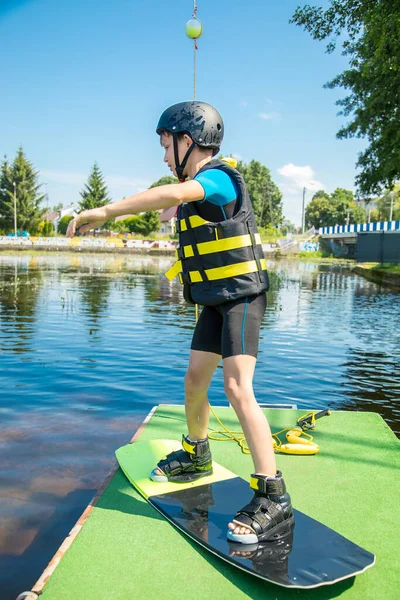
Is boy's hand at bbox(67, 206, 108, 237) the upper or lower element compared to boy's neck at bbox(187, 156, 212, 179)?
lower

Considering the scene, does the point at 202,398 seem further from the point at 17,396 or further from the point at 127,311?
the point at 127,311

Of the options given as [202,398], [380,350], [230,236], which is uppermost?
[230,236]

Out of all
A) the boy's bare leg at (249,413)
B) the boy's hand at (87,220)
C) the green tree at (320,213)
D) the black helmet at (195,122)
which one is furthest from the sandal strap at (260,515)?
the green tree at (320,213)

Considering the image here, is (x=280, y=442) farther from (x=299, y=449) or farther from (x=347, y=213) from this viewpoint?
(x=347, y=213)

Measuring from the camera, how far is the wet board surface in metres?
2.39

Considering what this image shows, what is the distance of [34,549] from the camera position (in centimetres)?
330

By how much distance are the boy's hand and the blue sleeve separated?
0.55 metres

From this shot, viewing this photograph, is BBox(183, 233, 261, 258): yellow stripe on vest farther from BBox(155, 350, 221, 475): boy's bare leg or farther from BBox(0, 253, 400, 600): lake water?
BBox(0, 253, 400, 600): lake water

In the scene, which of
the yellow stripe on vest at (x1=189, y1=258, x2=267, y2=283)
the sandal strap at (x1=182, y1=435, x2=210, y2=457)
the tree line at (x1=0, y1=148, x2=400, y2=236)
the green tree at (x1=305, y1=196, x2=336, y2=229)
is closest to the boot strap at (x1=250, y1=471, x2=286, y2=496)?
the sandal strap at (x1=182, y1=435, x2=210, y2=457)

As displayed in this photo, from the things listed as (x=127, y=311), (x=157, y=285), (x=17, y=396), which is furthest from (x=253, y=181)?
(x=17, y=396)

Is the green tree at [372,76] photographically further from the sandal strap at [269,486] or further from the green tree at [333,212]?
the green tree at [333,212]

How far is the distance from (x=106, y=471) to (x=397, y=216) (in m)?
109

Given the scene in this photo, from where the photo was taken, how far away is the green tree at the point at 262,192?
323ft

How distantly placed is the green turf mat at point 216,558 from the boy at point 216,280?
0.99 feet
